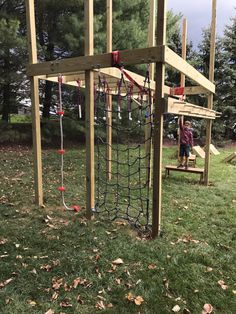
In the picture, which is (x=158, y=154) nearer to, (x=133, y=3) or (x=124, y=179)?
(x=124, y=179)

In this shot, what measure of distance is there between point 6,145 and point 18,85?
8.13ft

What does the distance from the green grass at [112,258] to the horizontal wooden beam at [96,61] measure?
2.13 metres

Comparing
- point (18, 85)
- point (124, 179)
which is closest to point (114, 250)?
point (124, 179)

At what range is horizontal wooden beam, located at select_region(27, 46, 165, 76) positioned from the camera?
3.43m

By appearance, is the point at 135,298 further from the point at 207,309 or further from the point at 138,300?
the point at 207,309

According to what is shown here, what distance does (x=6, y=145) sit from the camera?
11.1 meters

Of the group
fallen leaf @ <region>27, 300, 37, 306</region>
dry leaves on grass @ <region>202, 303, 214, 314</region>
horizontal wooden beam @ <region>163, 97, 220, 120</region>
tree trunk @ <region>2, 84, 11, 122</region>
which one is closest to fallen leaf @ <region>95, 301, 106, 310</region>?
fallen leaf @ <region>27, 300, 37, 306</region>

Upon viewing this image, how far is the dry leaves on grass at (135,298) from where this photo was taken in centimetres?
255

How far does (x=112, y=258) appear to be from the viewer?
10.6 feet

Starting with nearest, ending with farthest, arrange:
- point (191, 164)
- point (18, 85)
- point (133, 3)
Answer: point (191, 164)
point (133, 3)
point (18, 85)

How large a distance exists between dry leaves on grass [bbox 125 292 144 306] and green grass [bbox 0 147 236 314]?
3 centimetres

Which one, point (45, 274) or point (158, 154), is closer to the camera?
point (45, 274)

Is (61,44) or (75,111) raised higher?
(61,44)

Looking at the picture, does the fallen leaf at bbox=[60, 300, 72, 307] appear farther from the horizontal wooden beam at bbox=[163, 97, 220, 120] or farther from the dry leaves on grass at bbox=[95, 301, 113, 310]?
the horizontal wooden beam at bbox=[163, 97, 220, 120]
